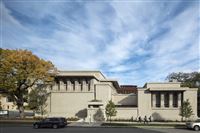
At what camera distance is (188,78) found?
89000 millimetres

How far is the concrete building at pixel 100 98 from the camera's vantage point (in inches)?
2470

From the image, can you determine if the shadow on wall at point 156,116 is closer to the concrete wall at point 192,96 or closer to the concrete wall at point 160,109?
the concrete wall at point 160,109

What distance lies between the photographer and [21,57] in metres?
56.9

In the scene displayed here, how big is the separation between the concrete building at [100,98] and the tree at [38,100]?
1.78 m

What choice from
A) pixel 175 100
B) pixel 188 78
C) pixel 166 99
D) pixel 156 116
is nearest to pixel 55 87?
pixel 156 116

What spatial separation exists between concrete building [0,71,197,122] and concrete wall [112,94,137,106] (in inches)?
66.5

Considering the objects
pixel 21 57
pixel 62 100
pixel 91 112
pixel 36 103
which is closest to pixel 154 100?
pixel 91 112

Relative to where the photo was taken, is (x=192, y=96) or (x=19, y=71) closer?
(x=19, y=71)

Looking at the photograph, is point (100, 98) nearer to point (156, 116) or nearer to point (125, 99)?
point (125, 99)

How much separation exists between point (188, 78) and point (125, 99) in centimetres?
2726

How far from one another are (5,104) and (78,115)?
59051mm

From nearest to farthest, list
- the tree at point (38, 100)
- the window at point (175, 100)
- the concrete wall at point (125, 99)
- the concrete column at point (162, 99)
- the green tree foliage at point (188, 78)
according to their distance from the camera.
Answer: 1. the tree at point (38, 100)
2. the concrete column at point (162, 99)
3. the window at point (175, 100)
4. the concrete wall at point (125, 99)
5. the green tree foliage at point (188, 78)

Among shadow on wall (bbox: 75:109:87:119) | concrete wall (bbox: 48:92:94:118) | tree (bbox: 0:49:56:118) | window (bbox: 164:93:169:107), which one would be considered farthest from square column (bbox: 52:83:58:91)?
window (bbox: 164:93:169:107)

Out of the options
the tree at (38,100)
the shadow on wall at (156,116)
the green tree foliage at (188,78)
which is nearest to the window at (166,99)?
the shadow on wall at (156,116)
